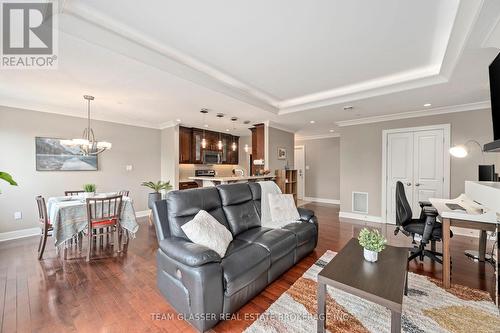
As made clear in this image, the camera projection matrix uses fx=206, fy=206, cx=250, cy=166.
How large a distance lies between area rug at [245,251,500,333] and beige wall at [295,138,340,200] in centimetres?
540

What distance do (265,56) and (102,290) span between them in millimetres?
3284

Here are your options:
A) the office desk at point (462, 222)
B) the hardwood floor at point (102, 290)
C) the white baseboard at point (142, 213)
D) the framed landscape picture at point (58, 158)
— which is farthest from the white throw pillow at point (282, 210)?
the framed landscape picture at point (58, 158)

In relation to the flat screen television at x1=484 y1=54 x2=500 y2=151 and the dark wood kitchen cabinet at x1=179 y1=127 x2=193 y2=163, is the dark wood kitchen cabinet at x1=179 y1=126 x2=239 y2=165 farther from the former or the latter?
the flat screen television at x1=484 y1=54 x2=500 y2=151

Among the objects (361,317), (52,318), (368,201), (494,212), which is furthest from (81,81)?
(368,201)

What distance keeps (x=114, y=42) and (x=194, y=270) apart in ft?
7.74

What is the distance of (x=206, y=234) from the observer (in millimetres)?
2029

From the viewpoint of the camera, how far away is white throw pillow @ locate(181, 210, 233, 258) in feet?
6.53

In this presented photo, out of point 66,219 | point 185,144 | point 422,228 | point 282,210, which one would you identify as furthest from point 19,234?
point 422,228

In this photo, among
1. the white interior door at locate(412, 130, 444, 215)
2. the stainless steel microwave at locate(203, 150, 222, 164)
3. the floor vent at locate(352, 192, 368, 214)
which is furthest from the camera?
the stainless steel microwave at locate(203, 150, 222, 164)

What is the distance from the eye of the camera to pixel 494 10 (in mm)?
1589

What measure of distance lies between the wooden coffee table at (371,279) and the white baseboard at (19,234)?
536cm

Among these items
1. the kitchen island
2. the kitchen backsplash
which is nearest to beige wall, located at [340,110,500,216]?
the kitchen island

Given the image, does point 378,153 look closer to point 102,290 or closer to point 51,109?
point 102,290

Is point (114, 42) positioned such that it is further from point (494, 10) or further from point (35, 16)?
point (494, 10)
